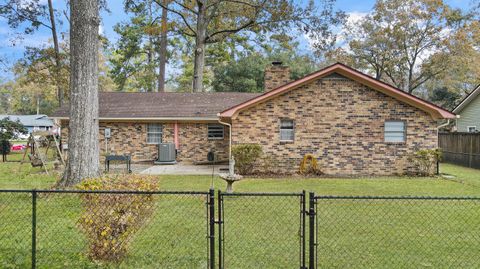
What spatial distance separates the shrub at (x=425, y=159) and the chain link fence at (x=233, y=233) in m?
5.80

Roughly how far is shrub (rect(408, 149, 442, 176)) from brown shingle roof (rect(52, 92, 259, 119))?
892cm

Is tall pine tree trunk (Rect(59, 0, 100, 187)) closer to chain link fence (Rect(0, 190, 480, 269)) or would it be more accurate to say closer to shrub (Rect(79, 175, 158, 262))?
chain link fence (Rect(0, 190, 480, 269))

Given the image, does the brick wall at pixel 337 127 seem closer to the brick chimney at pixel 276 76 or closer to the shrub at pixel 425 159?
the shrub at pixel 425 159

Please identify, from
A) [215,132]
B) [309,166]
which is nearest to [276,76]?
[215,132]

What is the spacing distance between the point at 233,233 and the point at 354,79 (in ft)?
32.4

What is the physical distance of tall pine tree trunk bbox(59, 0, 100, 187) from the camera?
28.9ft

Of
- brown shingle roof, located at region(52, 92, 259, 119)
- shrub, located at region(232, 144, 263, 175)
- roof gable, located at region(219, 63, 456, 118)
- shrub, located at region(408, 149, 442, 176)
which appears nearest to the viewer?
shrub, located at region(232, 144, 263, 175)

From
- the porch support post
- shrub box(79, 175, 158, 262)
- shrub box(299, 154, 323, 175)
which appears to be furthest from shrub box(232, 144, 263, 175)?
shrub box(79, 175, 158, 262)

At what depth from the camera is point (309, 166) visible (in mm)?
14000

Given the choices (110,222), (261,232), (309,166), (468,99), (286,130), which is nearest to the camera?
(110,222)

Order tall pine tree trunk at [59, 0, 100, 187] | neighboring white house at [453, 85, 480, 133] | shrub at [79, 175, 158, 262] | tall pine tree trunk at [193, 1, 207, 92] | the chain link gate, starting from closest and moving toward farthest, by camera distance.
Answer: the chain link gate < shrub at [79, 175, 158, 262] < tall pine tree trunk at [59, 0, 100, 187] < neighboring white house at [453, 85, 480, 133] < tall pine tree trunk at [193, 1, 207, 92]

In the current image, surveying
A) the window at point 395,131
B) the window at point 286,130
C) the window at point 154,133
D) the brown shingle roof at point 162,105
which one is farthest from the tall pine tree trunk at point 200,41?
the window at point 395,131

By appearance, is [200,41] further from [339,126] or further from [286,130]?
[339,126]

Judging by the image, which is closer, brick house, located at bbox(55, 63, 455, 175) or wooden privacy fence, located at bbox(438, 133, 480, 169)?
brick house, located at bbox(55, 63, 455, 175)
